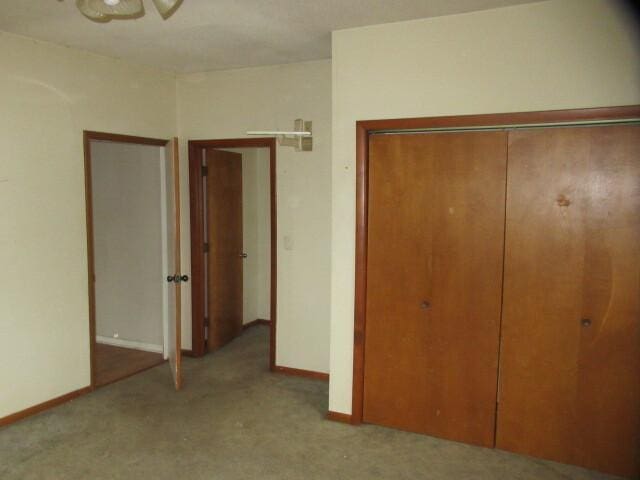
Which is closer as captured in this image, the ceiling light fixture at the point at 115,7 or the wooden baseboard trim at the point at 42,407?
the ceiling light fixture at the point at 115,7

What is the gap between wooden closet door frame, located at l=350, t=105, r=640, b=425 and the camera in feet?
8.81

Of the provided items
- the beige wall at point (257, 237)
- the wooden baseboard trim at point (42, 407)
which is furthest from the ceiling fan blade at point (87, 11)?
the beige wall at point (257, 237)

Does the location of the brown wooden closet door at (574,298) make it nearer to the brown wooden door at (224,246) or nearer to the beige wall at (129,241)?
the brown wooden door at (224,246)

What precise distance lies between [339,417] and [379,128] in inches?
78.1

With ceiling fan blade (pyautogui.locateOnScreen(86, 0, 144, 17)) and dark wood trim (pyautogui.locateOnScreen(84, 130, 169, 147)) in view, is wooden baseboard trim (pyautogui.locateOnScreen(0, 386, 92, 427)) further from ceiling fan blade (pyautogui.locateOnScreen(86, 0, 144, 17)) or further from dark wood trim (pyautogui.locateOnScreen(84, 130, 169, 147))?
ceiling fan blade (pyautogui.locateOnScreen(86, 0, 144, 17))

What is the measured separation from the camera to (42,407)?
3539 mm

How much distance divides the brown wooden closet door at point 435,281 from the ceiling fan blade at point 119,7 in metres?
1.62

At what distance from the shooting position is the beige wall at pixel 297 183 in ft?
13.4

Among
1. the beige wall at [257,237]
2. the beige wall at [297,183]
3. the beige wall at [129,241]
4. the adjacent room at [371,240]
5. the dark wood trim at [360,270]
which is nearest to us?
the adjacent room at [371,240]

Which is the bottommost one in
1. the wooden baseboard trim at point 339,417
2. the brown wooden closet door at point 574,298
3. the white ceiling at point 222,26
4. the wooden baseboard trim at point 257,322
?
the wooden baseboard trim at point 339,417

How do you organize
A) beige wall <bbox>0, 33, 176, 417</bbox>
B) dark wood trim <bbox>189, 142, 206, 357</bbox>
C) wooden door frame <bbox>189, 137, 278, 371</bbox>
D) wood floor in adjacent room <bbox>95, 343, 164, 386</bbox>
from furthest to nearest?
dark wood trim <bbox>189, 142, 206, 357</bbox> → wooden door frame <bbox>189, 137, 278, 371</bbox> → wood floor in adjacent room <bbox>95, 343, 164, 386</bbox> → beige wall <bbox>0, 33, 176, 417</bbox>

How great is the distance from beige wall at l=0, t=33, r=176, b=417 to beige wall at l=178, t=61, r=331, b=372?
979 mm

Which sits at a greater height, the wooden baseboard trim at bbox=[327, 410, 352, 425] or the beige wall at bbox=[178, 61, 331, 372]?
the beige wall at bbox=[178, 61, 331, 372]

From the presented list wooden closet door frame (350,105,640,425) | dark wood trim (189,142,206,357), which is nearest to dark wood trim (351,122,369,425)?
wooden closet door frame (350,105,640,425)
